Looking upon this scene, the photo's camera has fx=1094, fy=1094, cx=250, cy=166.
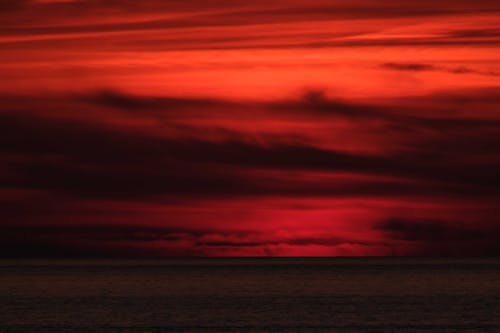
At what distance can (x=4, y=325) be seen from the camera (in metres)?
78.9

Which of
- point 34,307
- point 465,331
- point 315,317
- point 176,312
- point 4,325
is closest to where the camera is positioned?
point 465,331

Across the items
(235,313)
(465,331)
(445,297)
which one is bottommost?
(465,331)

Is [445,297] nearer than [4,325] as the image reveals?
No

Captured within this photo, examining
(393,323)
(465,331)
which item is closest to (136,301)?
(393,323)

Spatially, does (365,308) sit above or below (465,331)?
above

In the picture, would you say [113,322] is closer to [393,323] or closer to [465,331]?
[393,323]

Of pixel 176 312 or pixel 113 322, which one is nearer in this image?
pixel 113 322

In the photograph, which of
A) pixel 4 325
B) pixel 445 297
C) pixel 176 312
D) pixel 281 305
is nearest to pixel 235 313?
pixel 176 312

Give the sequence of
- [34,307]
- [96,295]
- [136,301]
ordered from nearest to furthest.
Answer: [34,307], [136,301], [96,295]

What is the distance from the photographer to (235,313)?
92.1 meters

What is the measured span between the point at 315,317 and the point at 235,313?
8451 mm

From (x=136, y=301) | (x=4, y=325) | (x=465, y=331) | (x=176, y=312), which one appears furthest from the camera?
(x=136, y=301)

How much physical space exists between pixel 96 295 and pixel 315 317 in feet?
159

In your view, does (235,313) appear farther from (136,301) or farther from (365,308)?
(136,301)
